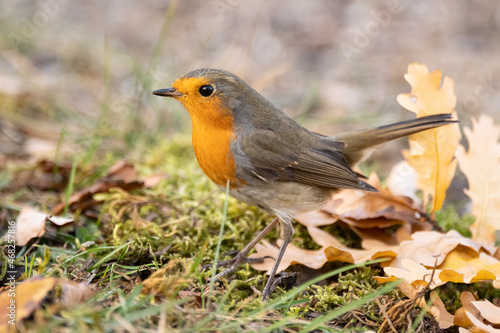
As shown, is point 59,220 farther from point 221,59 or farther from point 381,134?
point 221,59

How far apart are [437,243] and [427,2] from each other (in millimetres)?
6712

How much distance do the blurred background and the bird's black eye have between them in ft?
5.43

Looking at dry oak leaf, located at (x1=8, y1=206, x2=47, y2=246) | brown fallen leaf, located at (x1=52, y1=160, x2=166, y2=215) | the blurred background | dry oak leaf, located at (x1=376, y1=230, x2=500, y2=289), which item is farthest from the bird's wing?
the blurred background

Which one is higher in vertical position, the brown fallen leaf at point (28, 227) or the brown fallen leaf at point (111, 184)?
the brown fallen leaf at point (111, 184)

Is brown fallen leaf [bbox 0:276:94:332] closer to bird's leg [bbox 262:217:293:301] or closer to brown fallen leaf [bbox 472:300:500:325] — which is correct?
bird's leg [bbox 262:217:293:301]

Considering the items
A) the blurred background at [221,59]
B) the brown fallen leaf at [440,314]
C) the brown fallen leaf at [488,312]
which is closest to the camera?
the brown fallen leaf at [488,312]

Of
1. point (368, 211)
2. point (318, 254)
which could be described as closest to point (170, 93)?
point (318, 254)

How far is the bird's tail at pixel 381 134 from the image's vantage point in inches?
110

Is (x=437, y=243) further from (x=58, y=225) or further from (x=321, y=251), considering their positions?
(x=58, y=225)

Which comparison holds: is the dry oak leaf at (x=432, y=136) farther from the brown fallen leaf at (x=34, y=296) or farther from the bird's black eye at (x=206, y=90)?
the brown fallen leaf at (x=34, y=296)

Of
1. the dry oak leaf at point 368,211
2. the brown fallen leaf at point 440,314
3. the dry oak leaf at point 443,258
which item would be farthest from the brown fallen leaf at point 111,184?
the brown fallen leaf at point 440,314

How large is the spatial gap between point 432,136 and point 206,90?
137cm

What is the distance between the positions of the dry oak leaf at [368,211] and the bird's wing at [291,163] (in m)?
0.16

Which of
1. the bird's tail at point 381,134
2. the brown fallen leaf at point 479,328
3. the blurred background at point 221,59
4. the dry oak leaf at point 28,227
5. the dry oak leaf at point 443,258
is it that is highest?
the blurred background at point 221,59
